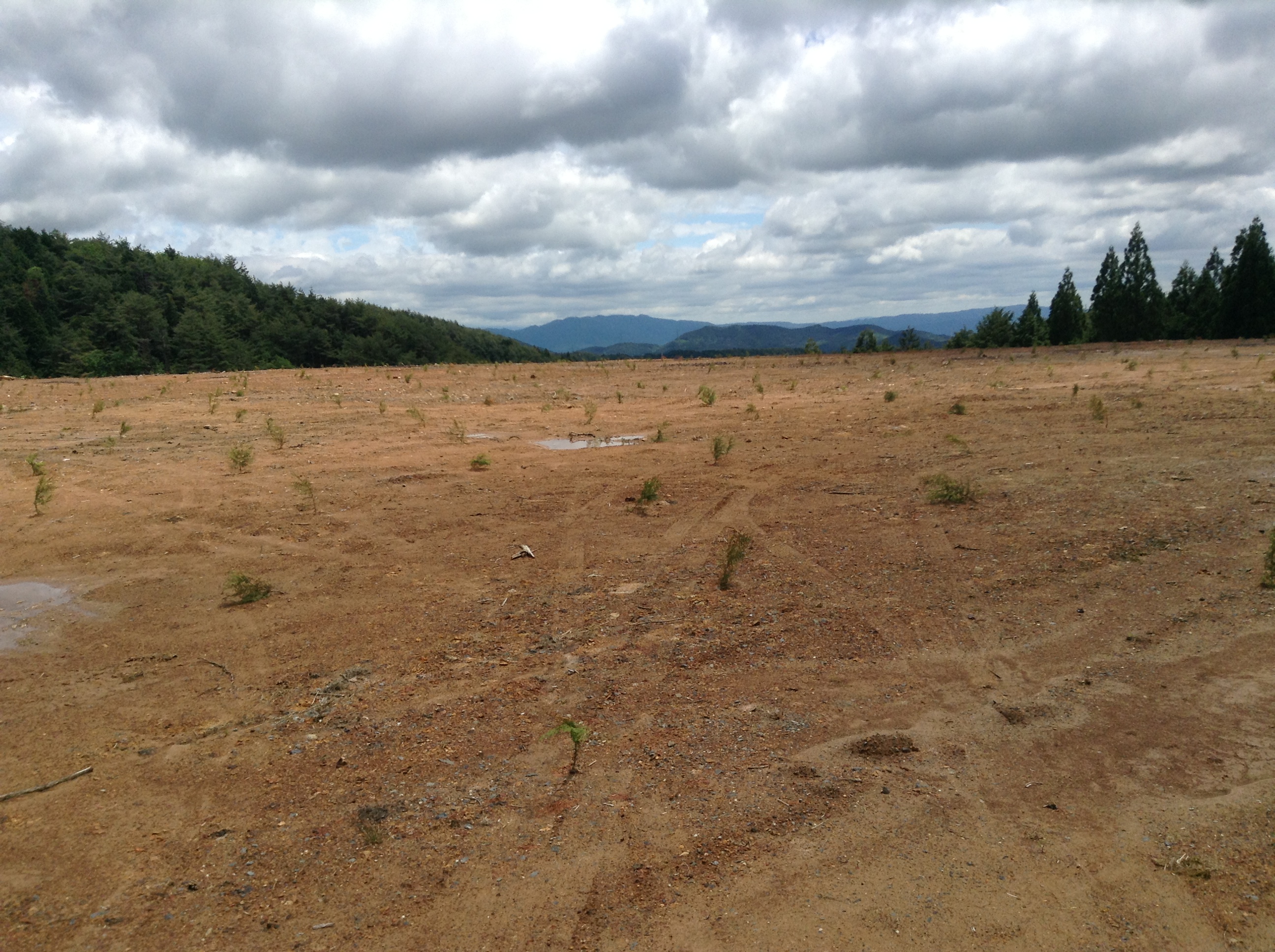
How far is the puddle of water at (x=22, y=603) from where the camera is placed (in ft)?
20.6

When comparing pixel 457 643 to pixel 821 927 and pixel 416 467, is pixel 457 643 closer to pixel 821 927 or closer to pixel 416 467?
pixel 821 927

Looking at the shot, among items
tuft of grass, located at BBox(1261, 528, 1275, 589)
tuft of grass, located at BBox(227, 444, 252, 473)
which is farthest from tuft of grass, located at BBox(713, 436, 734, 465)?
tuft of grass, located at BBox(227, 444, 252, 473)

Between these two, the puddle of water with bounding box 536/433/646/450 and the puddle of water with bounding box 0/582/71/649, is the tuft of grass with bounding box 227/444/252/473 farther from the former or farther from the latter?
the puddle of water with bounding box 536/433/646/450

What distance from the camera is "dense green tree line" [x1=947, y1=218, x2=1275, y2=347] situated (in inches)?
1515

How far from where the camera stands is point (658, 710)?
192 inches

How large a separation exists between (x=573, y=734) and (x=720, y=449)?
779 centimetres

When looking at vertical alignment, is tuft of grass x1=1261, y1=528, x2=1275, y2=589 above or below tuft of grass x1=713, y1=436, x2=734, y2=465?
below

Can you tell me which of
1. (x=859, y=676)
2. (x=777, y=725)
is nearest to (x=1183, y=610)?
(x=859, y=676)

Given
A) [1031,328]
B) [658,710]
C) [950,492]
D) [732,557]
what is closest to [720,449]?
[950,492]

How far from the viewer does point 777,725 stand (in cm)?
463

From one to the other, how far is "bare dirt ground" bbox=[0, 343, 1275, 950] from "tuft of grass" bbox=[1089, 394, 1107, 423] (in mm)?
1641

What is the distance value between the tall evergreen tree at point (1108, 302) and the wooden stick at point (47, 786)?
5299 centimetres

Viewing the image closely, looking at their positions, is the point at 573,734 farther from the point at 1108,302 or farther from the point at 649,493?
the point at 1108,302

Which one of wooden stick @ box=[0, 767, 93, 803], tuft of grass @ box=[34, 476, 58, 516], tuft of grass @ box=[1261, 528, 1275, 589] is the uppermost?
tuft of grass @ box=[34, 476, 58, 516]
